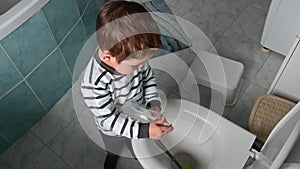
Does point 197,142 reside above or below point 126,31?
below

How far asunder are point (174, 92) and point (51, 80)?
551 mm

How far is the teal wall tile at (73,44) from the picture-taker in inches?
48.8

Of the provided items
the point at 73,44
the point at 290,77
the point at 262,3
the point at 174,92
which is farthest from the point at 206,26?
the point at 73,44

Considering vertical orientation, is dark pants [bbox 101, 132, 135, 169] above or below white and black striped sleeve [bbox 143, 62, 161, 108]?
below

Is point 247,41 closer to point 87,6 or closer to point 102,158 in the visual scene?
point 87,6

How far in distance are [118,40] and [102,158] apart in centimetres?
70

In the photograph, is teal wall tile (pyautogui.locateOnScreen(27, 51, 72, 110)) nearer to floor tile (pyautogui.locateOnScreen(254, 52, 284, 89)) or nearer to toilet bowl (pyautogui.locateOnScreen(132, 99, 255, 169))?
toilet bowl (pyautogui.locateOnScreen(132, 99, 255, 169))

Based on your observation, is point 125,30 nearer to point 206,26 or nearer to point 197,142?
point 197,142

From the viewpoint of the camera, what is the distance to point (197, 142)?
934mm

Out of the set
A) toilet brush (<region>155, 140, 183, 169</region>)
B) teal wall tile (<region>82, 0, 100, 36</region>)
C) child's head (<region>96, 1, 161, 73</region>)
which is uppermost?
child's head (<region>96, 1, 161, 73</region>)

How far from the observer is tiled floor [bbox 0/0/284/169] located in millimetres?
1193

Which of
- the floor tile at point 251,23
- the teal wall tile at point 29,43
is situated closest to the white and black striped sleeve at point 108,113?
the teal wall tile at point 29,43

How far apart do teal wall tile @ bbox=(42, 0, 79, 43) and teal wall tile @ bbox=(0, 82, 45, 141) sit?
0.25 meters

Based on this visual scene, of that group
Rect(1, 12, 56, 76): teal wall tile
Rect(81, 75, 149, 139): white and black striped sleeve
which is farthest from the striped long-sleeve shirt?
Rect(1, 12, 56, 76): teal wall tile
